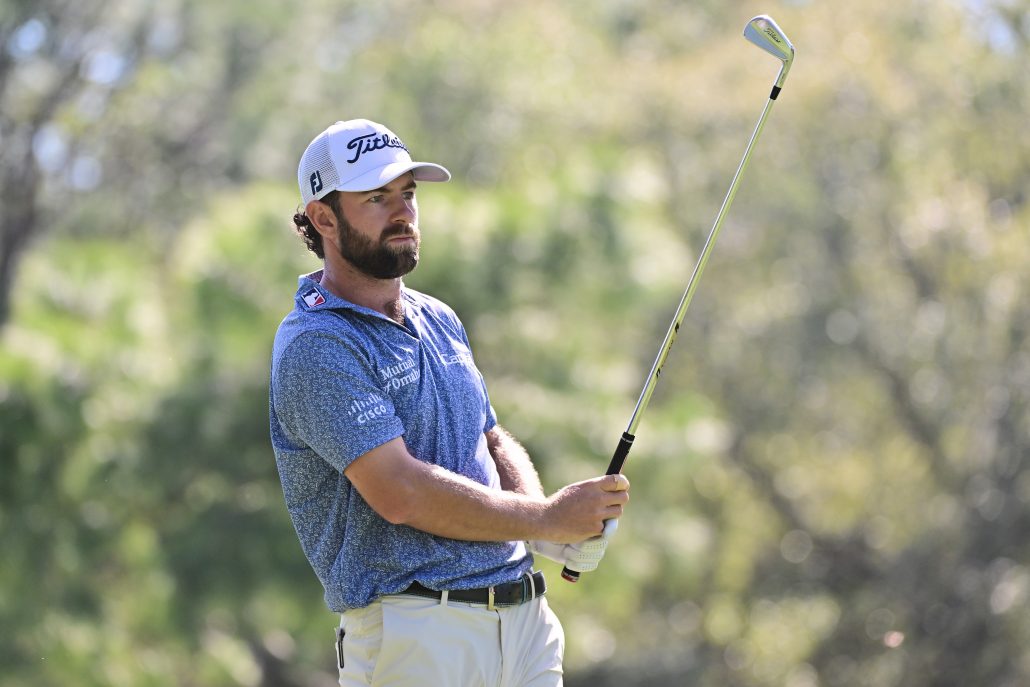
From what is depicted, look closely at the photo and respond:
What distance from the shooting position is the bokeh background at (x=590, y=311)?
9531 millimetres

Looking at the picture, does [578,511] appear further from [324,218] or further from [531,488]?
[324,218]

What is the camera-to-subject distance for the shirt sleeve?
109 inches

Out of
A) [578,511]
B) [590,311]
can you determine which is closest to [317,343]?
[578,511]

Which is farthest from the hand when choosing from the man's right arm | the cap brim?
the cap brim

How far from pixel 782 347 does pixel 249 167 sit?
648 centimetres

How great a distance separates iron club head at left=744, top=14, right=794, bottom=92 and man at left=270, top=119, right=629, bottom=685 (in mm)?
808

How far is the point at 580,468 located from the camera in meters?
9.73

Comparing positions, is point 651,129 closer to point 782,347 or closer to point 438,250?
point 782,347

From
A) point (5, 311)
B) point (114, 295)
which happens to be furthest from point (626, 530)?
point (5, 311)

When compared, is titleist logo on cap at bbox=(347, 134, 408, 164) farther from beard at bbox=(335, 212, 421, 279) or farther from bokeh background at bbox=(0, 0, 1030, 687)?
bokeh background at bbox=(0, 0, 1030, 687)

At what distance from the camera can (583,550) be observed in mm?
3041

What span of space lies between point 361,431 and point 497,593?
1.53 ft

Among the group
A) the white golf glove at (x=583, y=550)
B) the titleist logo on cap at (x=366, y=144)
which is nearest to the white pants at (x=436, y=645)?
the white golf glove at (x=583, y=550)

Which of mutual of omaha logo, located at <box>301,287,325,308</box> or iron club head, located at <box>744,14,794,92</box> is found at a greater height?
iron club head, located at <box>744,14,794,92</box>
